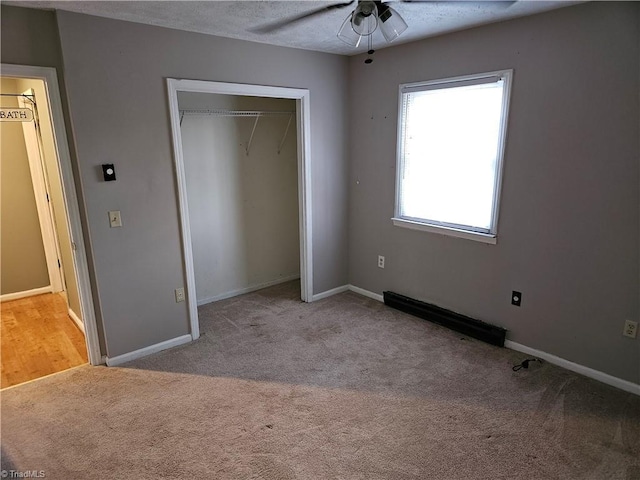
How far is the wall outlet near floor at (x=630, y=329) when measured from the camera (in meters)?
2.45

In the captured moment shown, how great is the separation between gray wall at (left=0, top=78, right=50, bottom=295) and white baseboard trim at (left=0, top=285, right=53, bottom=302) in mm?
34

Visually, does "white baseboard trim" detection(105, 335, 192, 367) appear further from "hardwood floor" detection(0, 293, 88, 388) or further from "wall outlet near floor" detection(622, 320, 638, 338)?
"wall outlet near floor" detection(622, 320, 638, 338)

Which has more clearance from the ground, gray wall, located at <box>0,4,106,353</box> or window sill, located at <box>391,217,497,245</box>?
gray wall, located at <box>0,4,106,353</box>

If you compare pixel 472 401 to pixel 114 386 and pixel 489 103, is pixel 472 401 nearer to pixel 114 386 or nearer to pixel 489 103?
pixel 489 103

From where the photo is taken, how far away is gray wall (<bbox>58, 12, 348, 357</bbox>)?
256 cm

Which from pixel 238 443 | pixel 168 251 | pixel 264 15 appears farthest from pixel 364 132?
pixel 238 443

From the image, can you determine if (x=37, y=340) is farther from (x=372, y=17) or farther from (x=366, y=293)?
(x=372, y=17)

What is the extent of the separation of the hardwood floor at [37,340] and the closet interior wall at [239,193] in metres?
1.20

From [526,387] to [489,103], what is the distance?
6.61ft

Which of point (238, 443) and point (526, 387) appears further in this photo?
point (526, 387)

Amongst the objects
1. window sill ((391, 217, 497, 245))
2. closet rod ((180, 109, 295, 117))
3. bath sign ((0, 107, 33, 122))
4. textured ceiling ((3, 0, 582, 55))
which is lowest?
window sill ((391, 217, 497, 245))

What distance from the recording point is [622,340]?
2.51 meters

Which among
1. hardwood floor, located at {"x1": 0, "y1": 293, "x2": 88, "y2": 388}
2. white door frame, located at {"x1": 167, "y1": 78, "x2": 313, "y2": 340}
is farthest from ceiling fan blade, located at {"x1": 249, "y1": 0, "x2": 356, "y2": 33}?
hardwood floor, located at {"x1": 0, "y1": 293, "x2": 88, "y2": 388}

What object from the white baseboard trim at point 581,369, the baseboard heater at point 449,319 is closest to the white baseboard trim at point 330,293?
the baseboard heater at point 449,319
